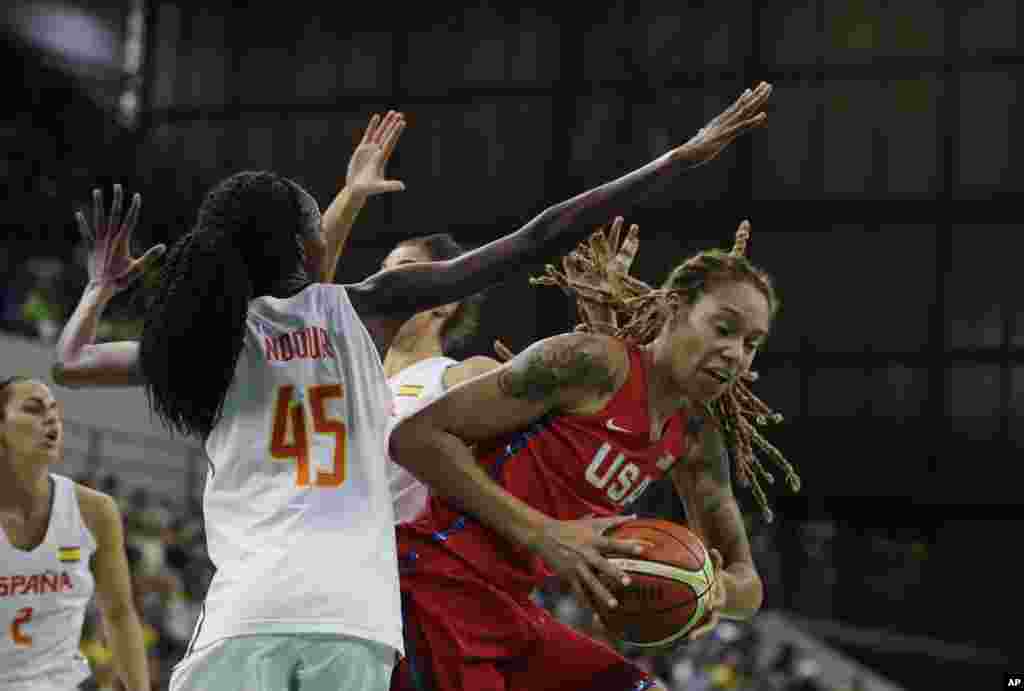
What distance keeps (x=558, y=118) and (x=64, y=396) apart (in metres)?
8.74

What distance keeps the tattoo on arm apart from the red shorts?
1.66 ft

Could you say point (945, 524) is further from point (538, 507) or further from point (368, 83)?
point (538, 507)

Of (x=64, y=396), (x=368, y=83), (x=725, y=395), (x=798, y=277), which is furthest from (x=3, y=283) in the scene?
(x=725, y=395)

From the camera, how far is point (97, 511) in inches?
210

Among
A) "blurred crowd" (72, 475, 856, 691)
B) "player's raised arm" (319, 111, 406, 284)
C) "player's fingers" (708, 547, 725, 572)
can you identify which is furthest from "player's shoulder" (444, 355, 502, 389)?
"blurred crowd" (72, 475, 856, 691)

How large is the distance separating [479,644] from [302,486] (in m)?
0.93

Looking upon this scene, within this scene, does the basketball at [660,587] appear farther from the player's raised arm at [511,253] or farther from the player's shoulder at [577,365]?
the player's raised arm at [511,253]

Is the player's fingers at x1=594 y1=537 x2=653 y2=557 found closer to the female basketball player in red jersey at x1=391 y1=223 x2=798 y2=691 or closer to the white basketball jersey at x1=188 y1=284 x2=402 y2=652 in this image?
the female basketball player in red jersey at x1=391 y1=223 x2=798 y2=691

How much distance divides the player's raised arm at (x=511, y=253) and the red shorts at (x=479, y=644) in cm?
76

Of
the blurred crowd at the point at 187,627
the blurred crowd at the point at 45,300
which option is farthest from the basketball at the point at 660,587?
the blurred crowd at the point at 45,300

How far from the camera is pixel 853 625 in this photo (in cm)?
1962

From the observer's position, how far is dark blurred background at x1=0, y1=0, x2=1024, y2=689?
19484 mm

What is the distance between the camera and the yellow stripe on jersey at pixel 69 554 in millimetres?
5172

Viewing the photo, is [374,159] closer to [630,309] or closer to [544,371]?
[630,309]
